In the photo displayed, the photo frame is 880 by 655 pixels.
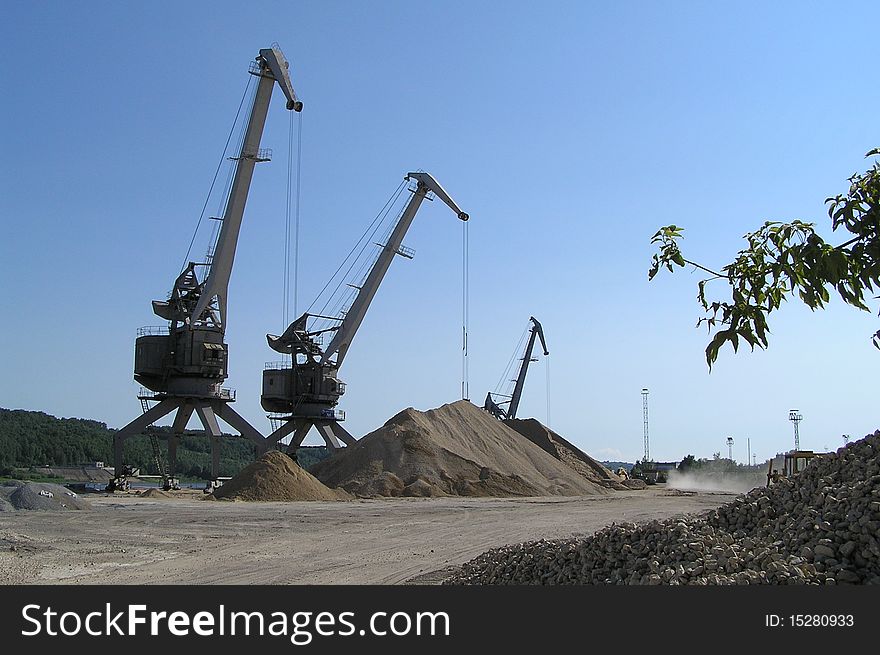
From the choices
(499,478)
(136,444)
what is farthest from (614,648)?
(136,444)

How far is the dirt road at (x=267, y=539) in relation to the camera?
15461 millimetres

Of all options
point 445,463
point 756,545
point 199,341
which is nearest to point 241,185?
point 199,341

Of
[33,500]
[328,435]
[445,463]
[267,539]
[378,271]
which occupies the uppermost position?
[378,271]

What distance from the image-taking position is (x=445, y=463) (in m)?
48.5

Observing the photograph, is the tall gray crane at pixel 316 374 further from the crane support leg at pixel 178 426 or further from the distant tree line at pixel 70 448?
the distant tree line at pixel 70 448

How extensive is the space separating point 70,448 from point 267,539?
9508 cm

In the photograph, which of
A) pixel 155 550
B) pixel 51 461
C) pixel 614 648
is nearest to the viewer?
pixel 614 648

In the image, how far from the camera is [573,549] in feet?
32.9

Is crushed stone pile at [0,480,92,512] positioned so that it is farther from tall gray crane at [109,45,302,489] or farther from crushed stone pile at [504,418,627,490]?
crushed stone pile at [504,418,627,490]

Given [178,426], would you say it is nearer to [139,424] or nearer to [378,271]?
→ [139,424]

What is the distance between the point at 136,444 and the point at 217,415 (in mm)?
66349

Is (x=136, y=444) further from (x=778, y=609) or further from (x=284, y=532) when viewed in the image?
(x=778, y=609)

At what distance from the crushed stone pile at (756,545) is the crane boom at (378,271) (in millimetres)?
51592

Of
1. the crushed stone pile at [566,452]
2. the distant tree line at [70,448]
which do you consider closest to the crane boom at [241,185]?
the crushed stone pile at [566,452]
